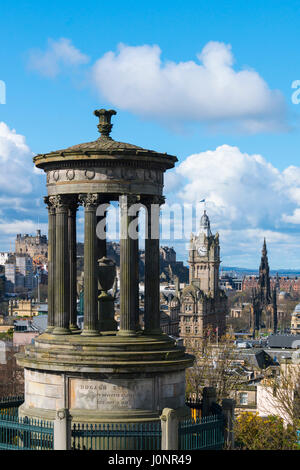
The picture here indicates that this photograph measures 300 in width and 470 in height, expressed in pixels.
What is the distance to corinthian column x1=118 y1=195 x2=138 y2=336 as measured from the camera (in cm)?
3281

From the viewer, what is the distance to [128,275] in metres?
32.9

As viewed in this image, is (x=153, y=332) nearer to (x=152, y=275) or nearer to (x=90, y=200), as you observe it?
(x=152, y=275)

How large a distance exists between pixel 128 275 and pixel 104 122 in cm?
675

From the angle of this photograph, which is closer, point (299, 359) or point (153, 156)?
point (153, 156)

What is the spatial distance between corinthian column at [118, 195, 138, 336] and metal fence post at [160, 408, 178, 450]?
3.99m

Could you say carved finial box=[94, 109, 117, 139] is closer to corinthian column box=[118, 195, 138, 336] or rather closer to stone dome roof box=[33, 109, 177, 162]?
stone dome roof box=[33, 109, 177, 162]

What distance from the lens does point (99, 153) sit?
33094 millimetres

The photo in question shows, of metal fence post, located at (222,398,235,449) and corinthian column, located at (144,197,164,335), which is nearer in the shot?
metal fence post, located at (222,398,235,449)

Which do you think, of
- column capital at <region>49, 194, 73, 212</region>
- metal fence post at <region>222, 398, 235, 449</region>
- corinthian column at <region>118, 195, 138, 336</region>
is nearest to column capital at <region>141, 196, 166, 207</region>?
corinthian column at <region>118, 195, 138, 336</region>

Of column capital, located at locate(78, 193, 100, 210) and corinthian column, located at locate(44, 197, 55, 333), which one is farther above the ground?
column capital, located at locate(78, 193, 100, 210)

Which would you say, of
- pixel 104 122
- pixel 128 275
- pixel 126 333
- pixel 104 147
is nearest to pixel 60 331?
pixel 126 333
